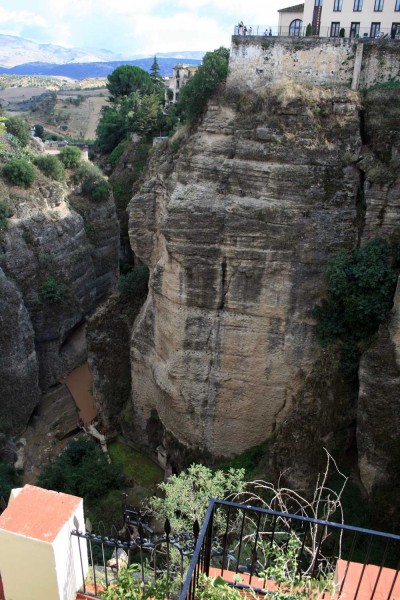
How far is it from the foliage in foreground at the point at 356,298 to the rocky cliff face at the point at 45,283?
14993 mm

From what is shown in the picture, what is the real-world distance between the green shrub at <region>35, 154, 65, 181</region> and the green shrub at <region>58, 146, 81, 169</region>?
1.78 meters

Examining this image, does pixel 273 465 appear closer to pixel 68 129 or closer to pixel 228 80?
pixel 228 80

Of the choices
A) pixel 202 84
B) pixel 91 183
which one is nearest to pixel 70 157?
pixel 91 183

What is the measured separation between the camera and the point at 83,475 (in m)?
19.2

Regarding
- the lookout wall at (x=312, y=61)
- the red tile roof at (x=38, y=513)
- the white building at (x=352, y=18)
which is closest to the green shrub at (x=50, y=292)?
the lookout wall at (x=312, y=61)

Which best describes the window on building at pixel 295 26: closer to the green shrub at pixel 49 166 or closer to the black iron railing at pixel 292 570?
the green shrub at pixel 49 166

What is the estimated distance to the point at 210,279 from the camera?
16844 millimetres

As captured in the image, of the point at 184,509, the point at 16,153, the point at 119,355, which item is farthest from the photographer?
the point at 16,153

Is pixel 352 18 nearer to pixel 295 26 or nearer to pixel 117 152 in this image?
pixel 295 26

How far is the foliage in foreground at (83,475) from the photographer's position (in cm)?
1873

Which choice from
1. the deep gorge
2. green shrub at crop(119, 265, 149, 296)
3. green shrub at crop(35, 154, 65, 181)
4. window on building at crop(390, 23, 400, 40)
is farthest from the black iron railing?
green shrub at crop(35, 154, 65, 181)

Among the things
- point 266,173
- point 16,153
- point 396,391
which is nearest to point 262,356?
point 396,391

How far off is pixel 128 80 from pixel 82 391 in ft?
113

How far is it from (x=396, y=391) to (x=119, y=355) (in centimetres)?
1292
